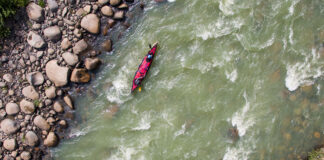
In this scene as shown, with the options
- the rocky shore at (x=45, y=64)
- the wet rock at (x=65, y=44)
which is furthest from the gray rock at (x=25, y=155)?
the wet rock at (x=65, y=44)

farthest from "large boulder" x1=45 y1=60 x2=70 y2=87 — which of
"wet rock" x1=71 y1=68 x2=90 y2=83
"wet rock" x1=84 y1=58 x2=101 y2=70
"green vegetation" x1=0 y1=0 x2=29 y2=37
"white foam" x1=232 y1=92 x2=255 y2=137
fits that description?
"white foam" x1=232 y1=92 x2=255 y2=137

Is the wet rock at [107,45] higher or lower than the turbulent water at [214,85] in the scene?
higher

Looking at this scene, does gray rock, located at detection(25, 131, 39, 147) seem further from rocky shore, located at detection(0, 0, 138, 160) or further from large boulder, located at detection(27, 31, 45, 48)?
large boulder, located at detection(27, 31, 45, 48)

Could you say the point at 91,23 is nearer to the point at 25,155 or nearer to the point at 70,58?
the point at 70,58

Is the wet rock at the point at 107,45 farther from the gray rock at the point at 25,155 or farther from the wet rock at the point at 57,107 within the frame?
the gray rock at the point at 25,155

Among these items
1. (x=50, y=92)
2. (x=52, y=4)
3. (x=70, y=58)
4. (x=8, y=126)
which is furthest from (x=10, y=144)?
(x=52, y=4)
